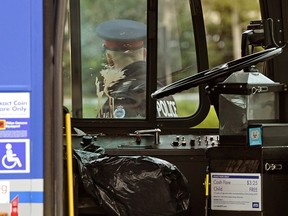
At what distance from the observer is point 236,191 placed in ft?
9.75

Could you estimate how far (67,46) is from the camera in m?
4.18

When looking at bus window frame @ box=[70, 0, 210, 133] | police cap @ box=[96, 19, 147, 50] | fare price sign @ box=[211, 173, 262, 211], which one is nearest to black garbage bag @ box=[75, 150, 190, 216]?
fare price sign @ box=[211, 173, 262, 211]

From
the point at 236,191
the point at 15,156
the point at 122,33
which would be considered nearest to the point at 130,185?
the point at 236,191

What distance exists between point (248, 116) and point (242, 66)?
25cm

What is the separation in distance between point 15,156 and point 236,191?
4.47 feet

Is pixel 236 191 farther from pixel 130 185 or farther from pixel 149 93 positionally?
pixel 149 93

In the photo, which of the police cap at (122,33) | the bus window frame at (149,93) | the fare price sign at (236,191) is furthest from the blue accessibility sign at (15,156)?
the police cap at (122,33)

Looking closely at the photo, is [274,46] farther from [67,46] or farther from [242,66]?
[67,46]

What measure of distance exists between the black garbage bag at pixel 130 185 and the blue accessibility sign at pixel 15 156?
1.11 meters

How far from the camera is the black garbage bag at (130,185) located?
10.0 ft

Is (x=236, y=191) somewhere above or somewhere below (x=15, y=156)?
below

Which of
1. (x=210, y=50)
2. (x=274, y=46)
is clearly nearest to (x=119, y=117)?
(x=210, y=50)

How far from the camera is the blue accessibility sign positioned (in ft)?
6.30

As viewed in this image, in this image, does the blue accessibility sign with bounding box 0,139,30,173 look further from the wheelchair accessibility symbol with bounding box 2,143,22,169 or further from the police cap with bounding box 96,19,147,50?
the police cap with bounding box 96,19,147,50
